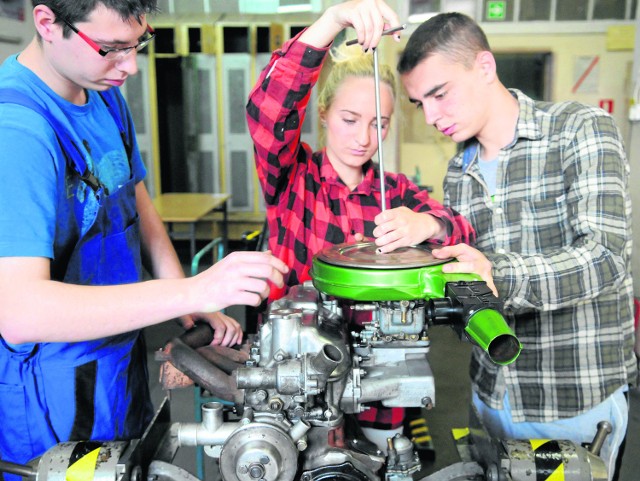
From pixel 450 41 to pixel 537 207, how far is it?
1.49ft

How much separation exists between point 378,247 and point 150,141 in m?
5.22

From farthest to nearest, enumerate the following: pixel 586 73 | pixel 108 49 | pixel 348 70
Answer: pixel 586 73 < pixel 348 70 < pixel 108 49

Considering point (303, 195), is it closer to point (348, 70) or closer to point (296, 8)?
point (348, 70)

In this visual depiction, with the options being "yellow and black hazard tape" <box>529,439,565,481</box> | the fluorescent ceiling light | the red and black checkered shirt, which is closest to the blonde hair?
the red and black checkered shirt

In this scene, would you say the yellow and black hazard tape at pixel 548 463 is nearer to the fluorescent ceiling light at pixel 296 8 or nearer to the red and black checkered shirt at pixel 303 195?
the red and black checkered shirt at pixel 303 195

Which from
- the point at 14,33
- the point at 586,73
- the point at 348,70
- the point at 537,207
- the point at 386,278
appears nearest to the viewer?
the point at 386,278

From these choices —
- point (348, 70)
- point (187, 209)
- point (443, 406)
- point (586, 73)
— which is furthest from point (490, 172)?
point (586, 73)

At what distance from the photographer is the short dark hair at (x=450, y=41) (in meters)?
1.38

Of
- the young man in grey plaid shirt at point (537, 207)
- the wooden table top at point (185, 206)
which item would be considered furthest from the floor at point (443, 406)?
the wooden table top at point (185, 206)

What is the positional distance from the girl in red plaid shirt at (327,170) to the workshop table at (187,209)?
306 centimetres

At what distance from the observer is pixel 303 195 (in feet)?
4.69

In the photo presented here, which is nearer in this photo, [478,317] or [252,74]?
[478,317]

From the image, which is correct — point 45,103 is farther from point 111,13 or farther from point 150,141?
point 150,141

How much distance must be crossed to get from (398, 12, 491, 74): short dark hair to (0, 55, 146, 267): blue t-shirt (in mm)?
787
